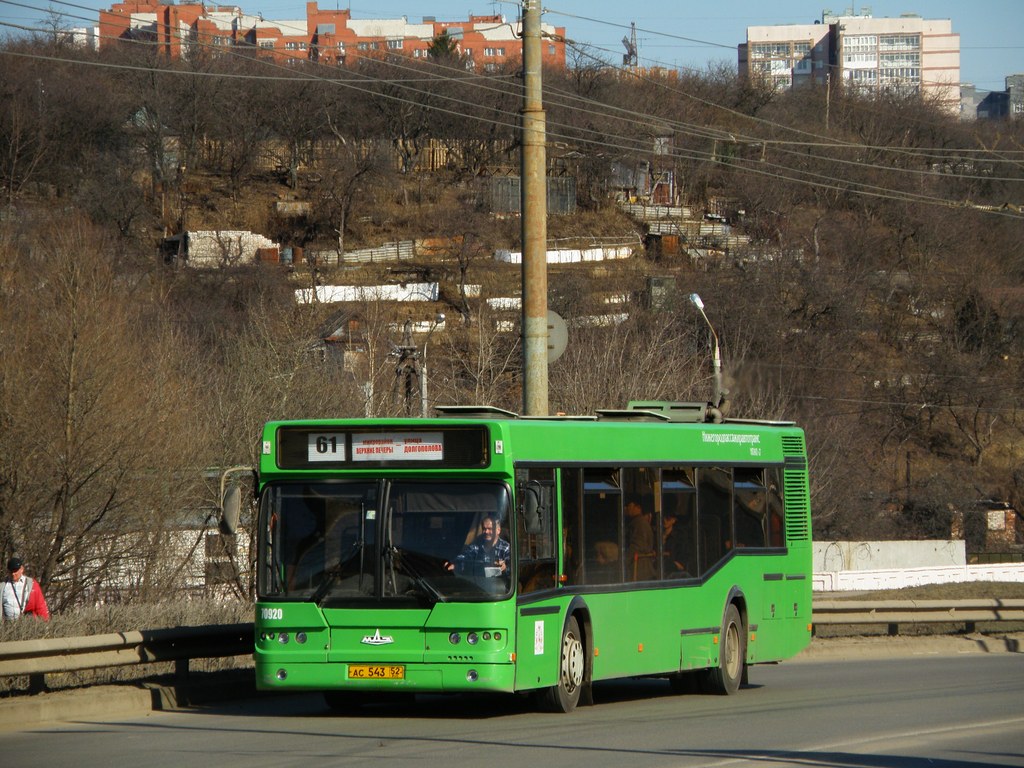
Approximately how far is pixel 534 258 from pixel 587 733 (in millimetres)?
5597

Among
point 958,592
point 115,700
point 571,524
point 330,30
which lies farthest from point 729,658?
point 330,30

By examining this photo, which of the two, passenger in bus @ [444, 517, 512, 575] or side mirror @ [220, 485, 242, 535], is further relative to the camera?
passenger in bus @ [444, 517, 512, 575]

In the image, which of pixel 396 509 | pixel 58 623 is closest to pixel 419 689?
pixel 396 509

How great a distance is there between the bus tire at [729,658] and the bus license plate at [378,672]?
4609mm

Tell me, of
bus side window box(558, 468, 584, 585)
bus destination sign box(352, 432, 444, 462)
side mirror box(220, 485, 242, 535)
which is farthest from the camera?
bus side window box(558, 468, 584, 585)

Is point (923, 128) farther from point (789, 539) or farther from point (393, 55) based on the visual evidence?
point (789, 539)

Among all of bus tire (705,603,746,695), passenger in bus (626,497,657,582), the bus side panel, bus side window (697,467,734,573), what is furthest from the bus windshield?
bus tire (705,603,746,695)

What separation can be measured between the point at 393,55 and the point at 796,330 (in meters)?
55.1

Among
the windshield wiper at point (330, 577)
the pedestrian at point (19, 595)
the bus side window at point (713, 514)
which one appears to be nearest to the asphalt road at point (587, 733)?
the windshield wiper at point (330, 577)

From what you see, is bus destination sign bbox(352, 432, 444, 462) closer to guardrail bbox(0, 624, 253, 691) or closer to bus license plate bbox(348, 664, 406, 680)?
bus license plate bbox(348, 664, 406, 680)

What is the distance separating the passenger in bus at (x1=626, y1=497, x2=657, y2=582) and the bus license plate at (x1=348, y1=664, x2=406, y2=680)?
Answer: 2.93m

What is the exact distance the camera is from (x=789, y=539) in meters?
17.9

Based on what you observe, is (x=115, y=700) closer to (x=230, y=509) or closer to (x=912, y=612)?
(x=230, y=509)

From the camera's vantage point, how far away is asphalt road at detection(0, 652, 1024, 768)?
34.3 feet
